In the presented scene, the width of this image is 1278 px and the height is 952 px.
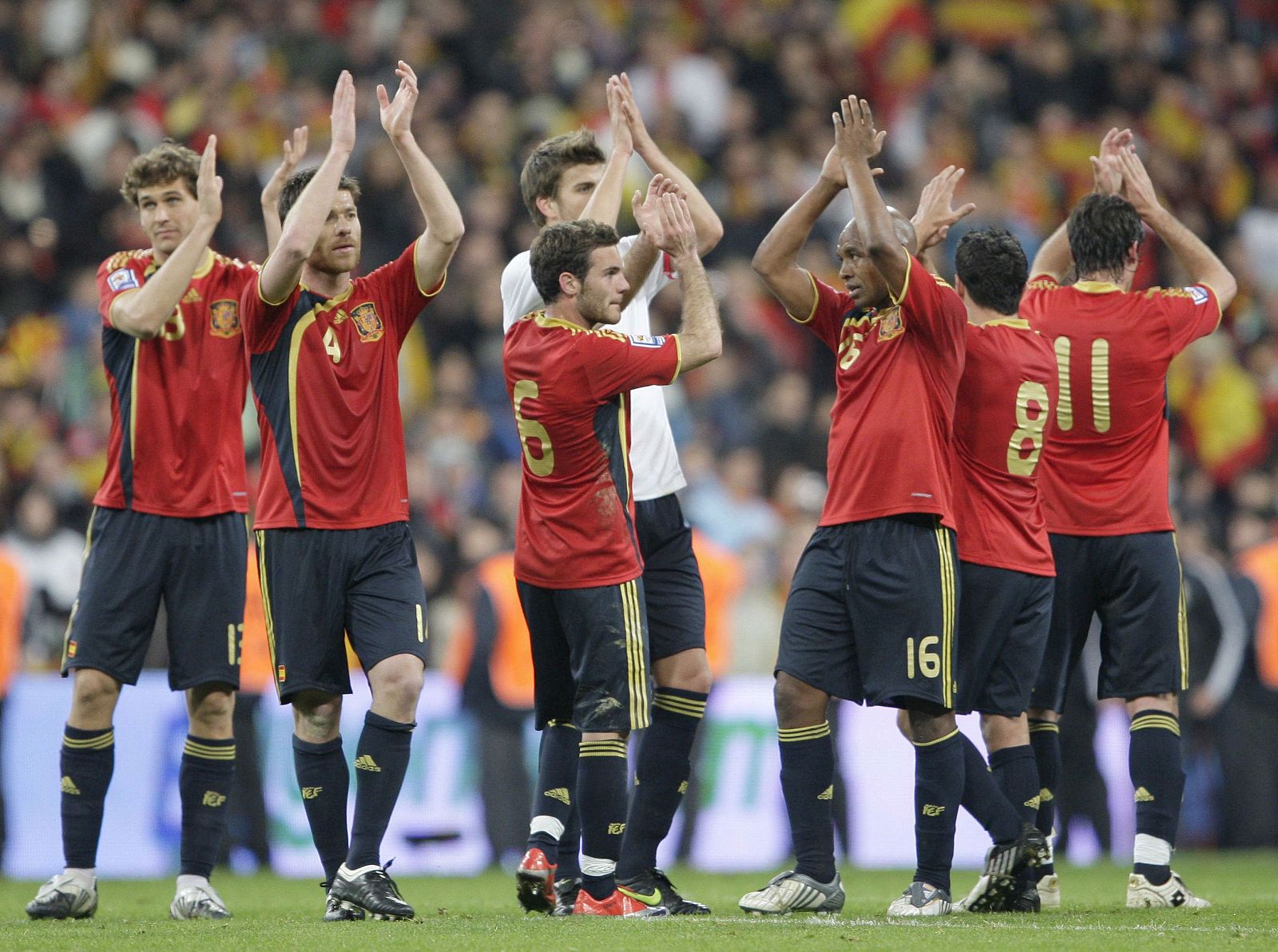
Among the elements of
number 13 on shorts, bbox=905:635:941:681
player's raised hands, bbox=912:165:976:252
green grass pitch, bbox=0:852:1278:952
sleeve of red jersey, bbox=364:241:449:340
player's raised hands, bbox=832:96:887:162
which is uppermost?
player's raised hands, bbox=832:96:887:162

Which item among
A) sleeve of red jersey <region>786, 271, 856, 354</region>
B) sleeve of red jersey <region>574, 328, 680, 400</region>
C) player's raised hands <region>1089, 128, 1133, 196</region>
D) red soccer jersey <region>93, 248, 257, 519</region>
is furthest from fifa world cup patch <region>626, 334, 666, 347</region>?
player's raised hands <region>1089, 128, 1133, 196</region>

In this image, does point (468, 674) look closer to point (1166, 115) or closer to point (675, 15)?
point (675, 15)

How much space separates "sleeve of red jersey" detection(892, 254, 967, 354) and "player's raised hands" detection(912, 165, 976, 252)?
218mm

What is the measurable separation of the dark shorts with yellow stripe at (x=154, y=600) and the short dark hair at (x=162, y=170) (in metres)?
1.29

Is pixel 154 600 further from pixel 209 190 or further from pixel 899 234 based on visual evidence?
pixel 899 234

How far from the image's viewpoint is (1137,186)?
724 cm

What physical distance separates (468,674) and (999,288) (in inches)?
195

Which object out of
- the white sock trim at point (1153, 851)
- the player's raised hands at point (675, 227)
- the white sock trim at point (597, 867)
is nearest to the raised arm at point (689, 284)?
the player's raised hands at point (675, 227)

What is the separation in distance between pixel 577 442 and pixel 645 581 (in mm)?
764

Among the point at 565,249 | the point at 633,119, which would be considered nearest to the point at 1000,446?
the point at 565,249

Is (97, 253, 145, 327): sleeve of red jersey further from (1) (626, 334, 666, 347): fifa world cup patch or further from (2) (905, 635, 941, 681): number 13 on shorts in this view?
(2) (905, 635, 941, 681): number 13 on shorts

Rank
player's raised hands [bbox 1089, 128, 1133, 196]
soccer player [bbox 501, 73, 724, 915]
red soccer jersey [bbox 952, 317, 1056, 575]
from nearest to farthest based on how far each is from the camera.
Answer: soccer player [bbox 501, 73, 724, 915]
red soccer jersey [bbox 952, 317, 1056, 575]
player's raised hands [bbox 1089, 128, 1133, 196]

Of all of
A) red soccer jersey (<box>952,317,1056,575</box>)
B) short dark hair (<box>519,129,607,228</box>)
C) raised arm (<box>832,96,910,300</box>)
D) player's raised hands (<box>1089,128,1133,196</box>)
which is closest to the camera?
raised arm (<box>832,96,910,300</box>)

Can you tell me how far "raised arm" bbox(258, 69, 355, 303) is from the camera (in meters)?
6.09
